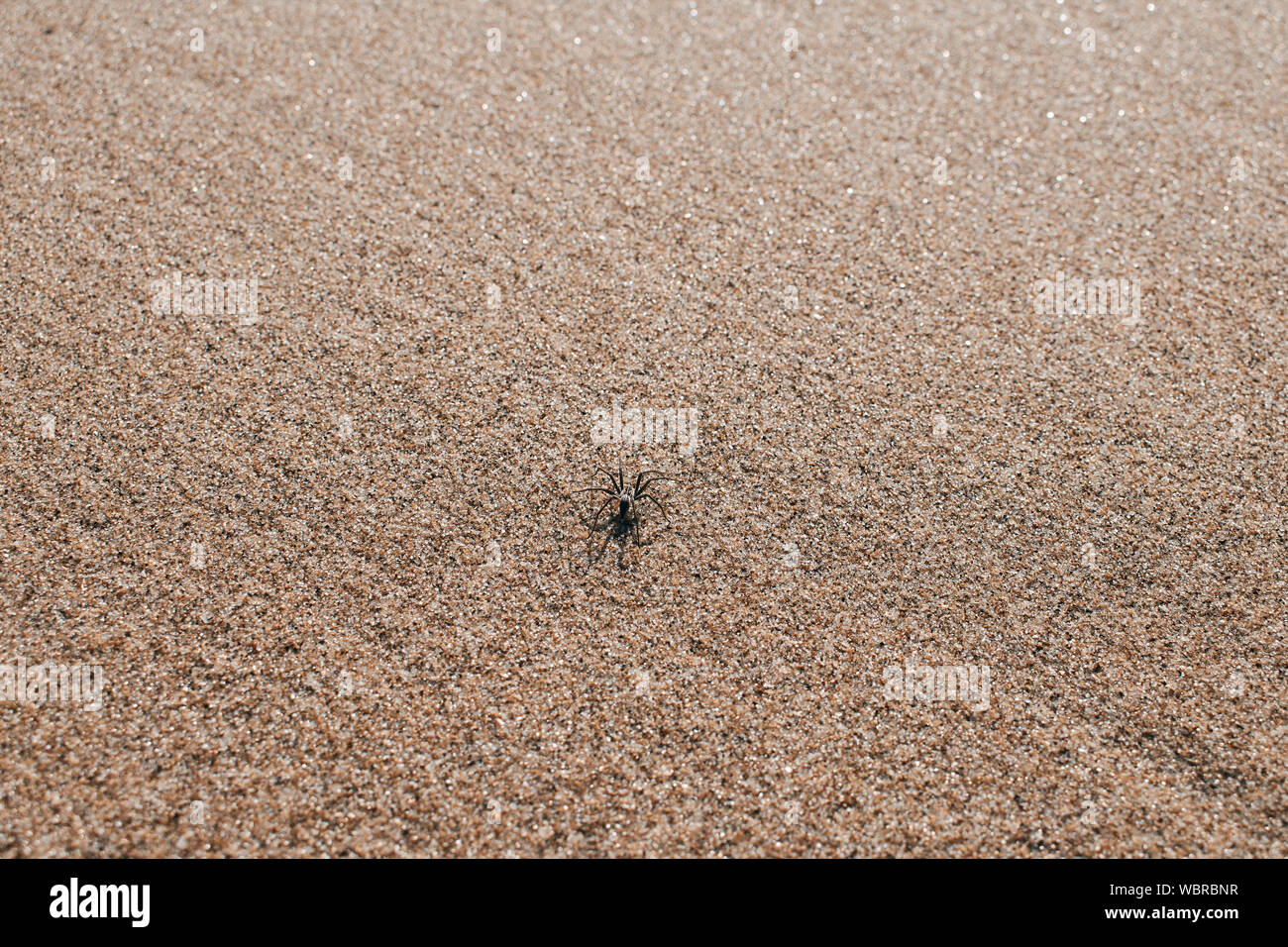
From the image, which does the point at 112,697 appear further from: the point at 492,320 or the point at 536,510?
the point at 492,320
